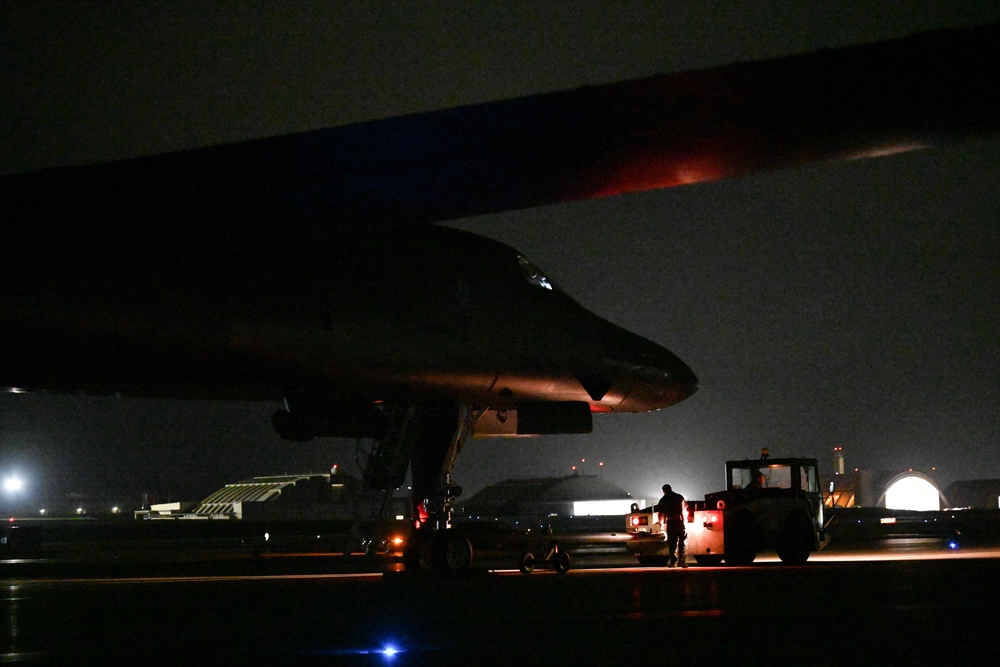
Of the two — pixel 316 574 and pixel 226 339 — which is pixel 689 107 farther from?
pixel 316 574

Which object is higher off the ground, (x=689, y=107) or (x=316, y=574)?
(x=689, y=107)

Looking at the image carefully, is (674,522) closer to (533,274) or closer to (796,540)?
(796,540)

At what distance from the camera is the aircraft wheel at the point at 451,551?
15578mm

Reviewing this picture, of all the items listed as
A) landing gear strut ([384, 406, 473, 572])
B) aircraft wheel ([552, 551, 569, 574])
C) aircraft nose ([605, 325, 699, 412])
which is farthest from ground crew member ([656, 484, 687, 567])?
landing gear strut ([384, 406, 473, 572])

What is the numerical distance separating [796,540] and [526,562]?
180 inches

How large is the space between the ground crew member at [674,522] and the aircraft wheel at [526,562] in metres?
2.72

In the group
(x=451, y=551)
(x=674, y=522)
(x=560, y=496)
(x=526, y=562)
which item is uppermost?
(x=560, y=496)

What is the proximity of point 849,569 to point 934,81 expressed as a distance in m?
10.6

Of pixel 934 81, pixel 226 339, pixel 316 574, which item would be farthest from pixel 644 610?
pixel 316 574

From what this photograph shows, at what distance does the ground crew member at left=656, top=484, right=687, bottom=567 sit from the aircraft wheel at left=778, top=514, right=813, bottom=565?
4.93 feet

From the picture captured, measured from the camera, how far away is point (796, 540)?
18.3 m

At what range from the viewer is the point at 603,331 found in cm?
1711

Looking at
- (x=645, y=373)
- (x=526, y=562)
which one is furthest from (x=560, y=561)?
(x=645, y=373)

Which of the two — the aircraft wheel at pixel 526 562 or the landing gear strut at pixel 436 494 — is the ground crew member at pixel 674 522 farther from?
the landing gear strut at pixel 436 494
